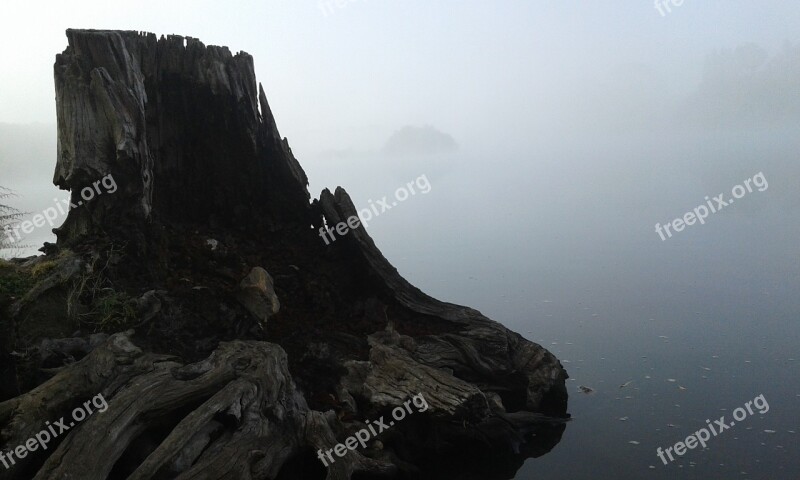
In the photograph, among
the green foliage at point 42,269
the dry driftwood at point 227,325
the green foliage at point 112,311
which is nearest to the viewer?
the dry driftwood at point 227,325

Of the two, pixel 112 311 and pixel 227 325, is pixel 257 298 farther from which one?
pixel 112 311

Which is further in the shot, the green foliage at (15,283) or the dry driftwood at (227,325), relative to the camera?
the green foliage at (15,283)

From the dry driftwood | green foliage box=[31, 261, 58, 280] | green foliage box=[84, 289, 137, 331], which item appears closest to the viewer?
the dry driftwood

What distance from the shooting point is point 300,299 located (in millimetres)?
7910

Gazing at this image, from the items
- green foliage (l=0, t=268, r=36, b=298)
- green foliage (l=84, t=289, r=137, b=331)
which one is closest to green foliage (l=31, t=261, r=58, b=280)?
green foliage (l=0, t=268, r=36, b=298)

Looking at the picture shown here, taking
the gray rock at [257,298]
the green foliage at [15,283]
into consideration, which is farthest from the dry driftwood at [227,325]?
the green foliage at [15,283]

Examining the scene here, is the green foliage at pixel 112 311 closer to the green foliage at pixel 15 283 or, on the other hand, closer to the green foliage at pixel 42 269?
the green foliage at pixel 42 269

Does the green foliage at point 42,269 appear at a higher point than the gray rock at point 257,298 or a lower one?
higher

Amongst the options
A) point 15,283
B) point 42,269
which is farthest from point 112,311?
point 15,283

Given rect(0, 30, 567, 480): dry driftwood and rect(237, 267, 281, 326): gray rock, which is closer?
rect(0, 30, 567, 480): dry driftwood

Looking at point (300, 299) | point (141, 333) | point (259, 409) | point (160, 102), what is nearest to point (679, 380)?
point (300, 299)

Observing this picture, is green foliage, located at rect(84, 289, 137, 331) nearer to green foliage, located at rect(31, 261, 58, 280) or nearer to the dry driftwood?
the dry driftwood

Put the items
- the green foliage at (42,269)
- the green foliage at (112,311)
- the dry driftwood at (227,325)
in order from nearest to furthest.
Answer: the dry driftwood at (227,325) → the green foliage at (112,311) → the green foliage at (42,269)

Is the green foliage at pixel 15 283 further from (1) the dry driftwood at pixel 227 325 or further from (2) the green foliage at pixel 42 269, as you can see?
(1) the dry driftwood at pixel 227 325
